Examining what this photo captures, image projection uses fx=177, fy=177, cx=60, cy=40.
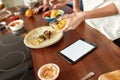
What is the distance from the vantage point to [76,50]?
1.01m

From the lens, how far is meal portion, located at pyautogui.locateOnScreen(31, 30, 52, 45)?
1148 millimetres

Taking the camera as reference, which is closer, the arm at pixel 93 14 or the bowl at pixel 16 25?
the arm at pixel 93 14

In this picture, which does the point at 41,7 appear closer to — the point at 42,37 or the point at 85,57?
the point at 42,37

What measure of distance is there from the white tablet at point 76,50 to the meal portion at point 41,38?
7.0 inches

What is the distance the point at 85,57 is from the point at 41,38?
347 mm

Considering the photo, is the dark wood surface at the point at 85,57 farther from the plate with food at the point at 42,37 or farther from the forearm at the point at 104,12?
the forearm at the point at 104,12

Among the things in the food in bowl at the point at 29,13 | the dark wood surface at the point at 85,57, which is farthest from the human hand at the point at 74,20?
the food in bowl at the point at 29,13

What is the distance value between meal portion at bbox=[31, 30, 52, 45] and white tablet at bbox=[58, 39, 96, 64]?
7.0 inches

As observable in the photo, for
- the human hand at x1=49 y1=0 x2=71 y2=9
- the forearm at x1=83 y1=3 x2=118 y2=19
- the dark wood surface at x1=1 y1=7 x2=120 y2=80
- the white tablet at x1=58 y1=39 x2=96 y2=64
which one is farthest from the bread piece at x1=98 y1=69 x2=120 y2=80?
the human hand at x1=49 y1=0 x2=71 y2=9

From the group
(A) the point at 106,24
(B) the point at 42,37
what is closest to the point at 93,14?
(A) the point at 106,24

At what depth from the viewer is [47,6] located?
168 cm

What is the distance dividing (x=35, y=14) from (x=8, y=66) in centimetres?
72

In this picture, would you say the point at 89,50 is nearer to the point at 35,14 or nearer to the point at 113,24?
the point at 113,24

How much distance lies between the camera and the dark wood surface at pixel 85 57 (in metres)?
0.87
